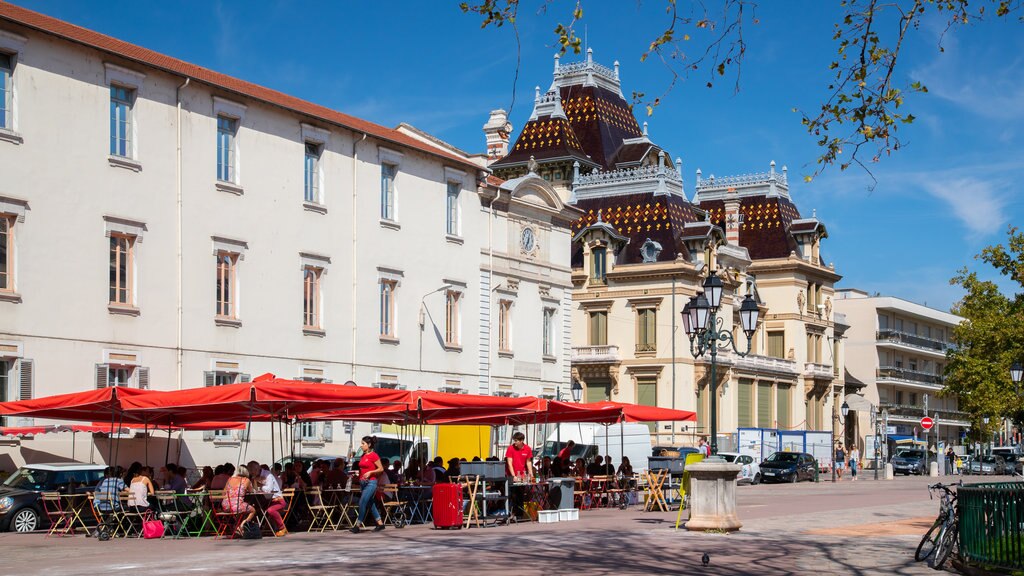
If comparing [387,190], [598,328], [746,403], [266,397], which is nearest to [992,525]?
[266,397]

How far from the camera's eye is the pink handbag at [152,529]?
22.8 m

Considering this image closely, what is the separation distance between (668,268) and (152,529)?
46881mm

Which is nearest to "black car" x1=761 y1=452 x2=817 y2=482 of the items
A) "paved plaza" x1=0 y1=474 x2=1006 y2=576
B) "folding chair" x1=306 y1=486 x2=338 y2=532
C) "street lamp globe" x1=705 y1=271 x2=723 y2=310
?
"paved plaza" x1=0 y1=474 x2=1006 y2=576

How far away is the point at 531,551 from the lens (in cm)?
1941

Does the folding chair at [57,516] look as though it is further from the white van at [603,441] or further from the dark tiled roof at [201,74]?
the white van at [603,441]

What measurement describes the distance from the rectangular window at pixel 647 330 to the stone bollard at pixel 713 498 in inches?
1751

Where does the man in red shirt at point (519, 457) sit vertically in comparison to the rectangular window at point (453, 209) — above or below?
below

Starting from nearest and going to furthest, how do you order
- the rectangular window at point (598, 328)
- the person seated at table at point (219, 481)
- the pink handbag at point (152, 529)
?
1. the pink handbag at point (152, 529)
2. the person seated at table at point (219, 481)
3. the rectangular window at point (598, 328)

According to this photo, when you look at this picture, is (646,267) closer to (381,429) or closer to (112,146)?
(381,429)

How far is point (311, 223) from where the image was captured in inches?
1523

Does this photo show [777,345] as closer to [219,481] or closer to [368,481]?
[368,481]

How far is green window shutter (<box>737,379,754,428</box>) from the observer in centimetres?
7256

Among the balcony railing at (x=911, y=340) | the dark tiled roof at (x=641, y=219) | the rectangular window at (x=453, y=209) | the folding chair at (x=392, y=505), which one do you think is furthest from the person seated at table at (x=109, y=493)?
the balcony railing at (x=911, y=340)

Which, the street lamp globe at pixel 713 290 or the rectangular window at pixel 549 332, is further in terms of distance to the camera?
the rectangular window at pixel 549 332
